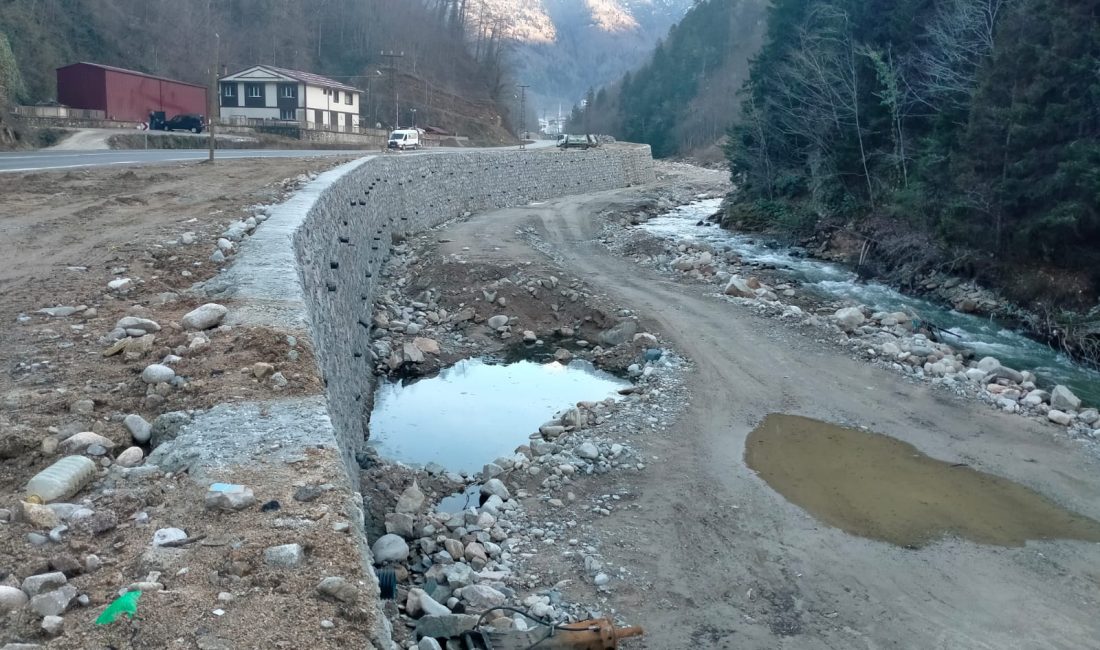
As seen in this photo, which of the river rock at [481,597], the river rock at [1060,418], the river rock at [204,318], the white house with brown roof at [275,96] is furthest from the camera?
the white house with brown roof at [275,96]

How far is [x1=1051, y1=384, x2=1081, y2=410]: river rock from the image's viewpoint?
1168 centimetres

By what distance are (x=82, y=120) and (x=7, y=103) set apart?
6195 millimetres

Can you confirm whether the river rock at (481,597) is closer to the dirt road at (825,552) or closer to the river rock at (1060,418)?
the dirt road at (825,552)

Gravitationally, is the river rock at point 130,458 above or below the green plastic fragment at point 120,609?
above

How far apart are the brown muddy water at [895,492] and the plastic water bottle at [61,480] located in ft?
21.2

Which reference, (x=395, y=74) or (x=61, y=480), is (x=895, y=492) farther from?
(x=395, y=74)

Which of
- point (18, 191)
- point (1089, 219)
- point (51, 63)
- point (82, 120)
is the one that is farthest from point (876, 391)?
point (51, 63)

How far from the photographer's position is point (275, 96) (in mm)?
55594

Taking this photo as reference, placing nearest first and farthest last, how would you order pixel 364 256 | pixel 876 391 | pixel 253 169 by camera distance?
pixel 876 391
pixel 364 256
pixel 253 169

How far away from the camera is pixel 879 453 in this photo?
10289 millimetres

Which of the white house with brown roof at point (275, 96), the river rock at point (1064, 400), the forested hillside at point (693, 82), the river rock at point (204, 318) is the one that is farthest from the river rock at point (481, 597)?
the forested hillside at point (693, 82)

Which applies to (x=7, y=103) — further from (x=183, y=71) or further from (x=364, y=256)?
(x=183, y=71)

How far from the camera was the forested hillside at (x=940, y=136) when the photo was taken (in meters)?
16.9

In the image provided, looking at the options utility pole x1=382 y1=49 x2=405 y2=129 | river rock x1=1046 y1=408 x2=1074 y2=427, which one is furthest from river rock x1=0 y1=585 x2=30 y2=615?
utility pole x1=382 y1=49 x2=405 y2=129
